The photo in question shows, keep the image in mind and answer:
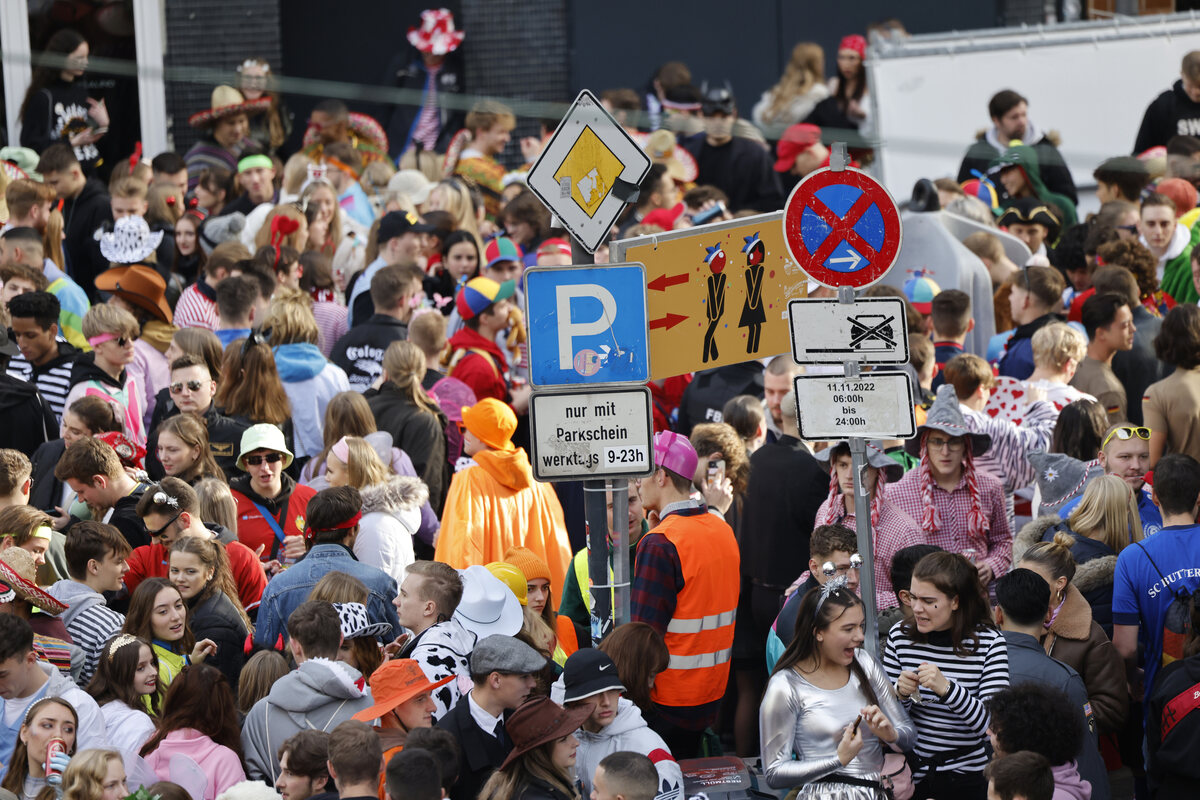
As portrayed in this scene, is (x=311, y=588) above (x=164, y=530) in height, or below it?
below

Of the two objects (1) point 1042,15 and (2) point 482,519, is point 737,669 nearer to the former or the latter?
(2) point 482,519

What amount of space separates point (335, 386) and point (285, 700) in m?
3.72

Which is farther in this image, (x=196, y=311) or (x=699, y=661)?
(x=196, y=311)

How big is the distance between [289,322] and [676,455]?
10.4 feet

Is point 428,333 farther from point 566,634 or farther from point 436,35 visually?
point 436,35

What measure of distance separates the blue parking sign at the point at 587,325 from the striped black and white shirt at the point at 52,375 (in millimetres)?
3967

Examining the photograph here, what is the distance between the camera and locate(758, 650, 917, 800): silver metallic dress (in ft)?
18.2

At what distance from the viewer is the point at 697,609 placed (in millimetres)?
6895

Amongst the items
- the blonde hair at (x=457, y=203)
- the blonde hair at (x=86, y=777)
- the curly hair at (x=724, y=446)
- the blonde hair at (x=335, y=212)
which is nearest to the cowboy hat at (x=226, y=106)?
the blonde hair at (x=335, y=212)

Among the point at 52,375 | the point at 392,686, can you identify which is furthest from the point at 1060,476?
the point at 52,375

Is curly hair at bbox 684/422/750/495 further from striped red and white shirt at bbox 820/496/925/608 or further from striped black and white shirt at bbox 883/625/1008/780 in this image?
Answer: striped black and white shirt at bbox 883/625/1008/780

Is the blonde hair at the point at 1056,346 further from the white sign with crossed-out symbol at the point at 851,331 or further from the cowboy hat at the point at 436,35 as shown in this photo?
the cowboy hat at the point at 436,35

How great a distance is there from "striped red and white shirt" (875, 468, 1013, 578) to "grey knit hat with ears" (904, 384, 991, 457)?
16 cm

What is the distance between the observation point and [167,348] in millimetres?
9984
